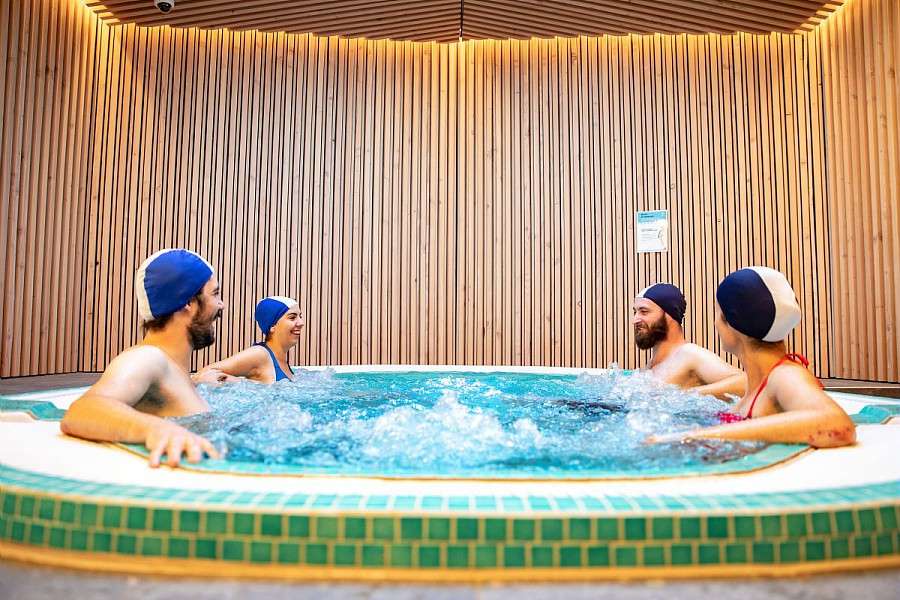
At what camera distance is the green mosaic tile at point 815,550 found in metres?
1.25

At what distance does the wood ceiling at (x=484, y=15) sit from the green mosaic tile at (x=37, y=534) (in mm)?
6138

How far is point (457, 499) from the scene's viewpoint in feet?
4.27

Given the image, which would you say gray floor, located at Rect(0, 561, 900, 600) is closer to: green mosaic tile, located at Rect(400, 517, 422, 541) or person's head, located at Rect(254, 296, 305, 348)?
green mosaic tile, located at Rect(400, 517, 422, 541)

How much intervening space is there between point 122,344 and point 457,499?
21.4 feet

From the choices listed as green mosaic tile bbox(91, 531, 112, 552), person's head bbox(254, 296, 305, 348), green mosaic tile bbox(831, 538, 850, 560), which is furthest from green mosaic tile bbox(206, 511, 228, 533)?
person's head bbox(254, 296, 305, 348)

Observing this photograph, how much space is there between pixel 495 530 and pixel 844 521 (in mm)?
766

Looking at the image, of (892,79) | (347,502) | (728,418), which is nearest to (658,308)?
(728,418)

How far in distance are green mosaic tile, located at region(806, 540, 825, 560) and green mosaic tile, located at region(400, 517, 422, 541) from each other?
83 cm

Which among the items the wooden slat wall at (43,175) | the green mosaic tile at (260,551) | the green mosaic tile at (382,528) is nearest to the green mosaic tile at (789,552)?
the green mosaic tile at (382,528)

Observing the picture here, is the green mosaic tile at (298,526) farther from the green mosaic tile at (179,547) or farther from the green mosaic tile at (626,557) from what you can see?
the green mosaic tile at (626,557)

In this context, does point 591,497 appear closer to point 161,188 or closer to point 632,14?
point 632,14

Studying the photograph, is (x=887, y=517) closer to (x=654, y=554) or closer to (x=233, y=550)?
(x=654, y=554)

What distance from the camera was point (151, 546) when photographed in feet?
4.07

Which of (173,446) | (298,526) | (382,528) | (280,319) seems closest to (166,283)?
(173,446)
